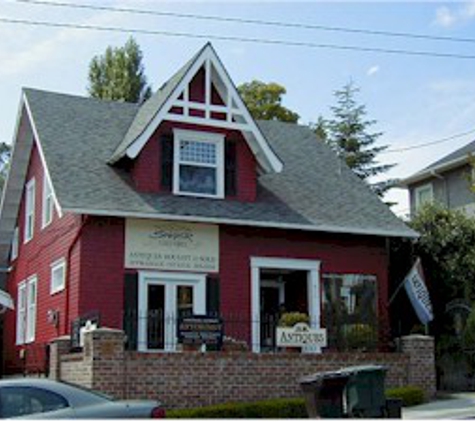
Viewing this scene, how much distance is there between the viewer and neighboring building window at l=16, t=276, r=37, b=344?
23906 mm

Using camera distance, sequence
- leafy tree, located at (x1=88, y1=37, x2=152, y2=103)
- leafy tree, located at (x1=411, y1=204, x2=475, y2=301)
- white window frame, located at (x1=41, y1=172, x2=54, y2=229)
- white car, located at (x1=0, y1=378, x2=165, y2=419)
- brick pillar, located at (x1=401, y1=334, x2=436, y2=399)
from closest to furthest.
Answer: white car, located at (x1=0, y1=378, x2=165, y2=419) → brick pillar, located at (x1=401, y1=334, x2=436, y2=399) → white window frame, located at (x1=41, y1=172, x2=54, y2=229) → leafy tree, located at (x1=411, y1=204, x2=475, y2=301) → leafy tree, located at (x1=88, y1=37, x2=152, y2=103)

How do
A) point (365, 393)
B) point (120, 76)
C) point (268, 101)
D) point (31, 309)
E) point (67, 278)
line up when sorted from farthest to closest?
point (120, 76) → point (268, 101) → point (31, 309) → point (67, 278) → point (365, 393)

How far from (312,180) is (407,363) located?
7.68 metres

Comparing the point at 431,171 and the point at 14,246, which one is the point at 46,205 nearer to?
the point at 14,246

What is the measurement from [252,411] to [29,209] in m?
12.4

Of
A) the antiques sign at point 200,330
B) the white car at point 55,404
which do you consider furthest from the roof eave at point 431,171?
the white car at point 55,404

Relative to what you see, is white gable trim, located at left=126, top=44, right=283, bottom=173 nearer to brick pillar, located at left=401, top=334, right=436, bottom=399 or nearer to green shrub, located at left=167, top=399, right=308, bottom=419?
brick pillar, located at left=401, top=334, right=436, bottom=399

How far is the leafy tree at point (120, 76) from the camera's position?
53531mm

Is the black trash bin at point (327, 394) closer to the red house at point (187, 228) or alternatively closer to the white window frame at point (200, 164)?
the red house at point (187, 228)

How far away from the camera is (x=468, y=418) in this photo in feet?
48.7

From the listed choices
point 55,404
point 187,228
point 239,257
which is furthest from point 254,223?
point 55,404

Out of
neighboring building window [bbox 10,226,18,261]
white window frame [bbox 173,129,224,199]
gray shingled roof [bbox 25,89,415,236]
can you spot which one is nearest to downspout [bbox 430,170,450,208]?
gray shingled roof [bbox 25,89,415,236]

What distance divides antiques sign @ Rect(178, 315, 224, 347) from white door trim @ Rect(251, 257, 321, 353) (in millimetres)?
3351

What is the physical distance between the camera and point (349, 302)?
885 inches
